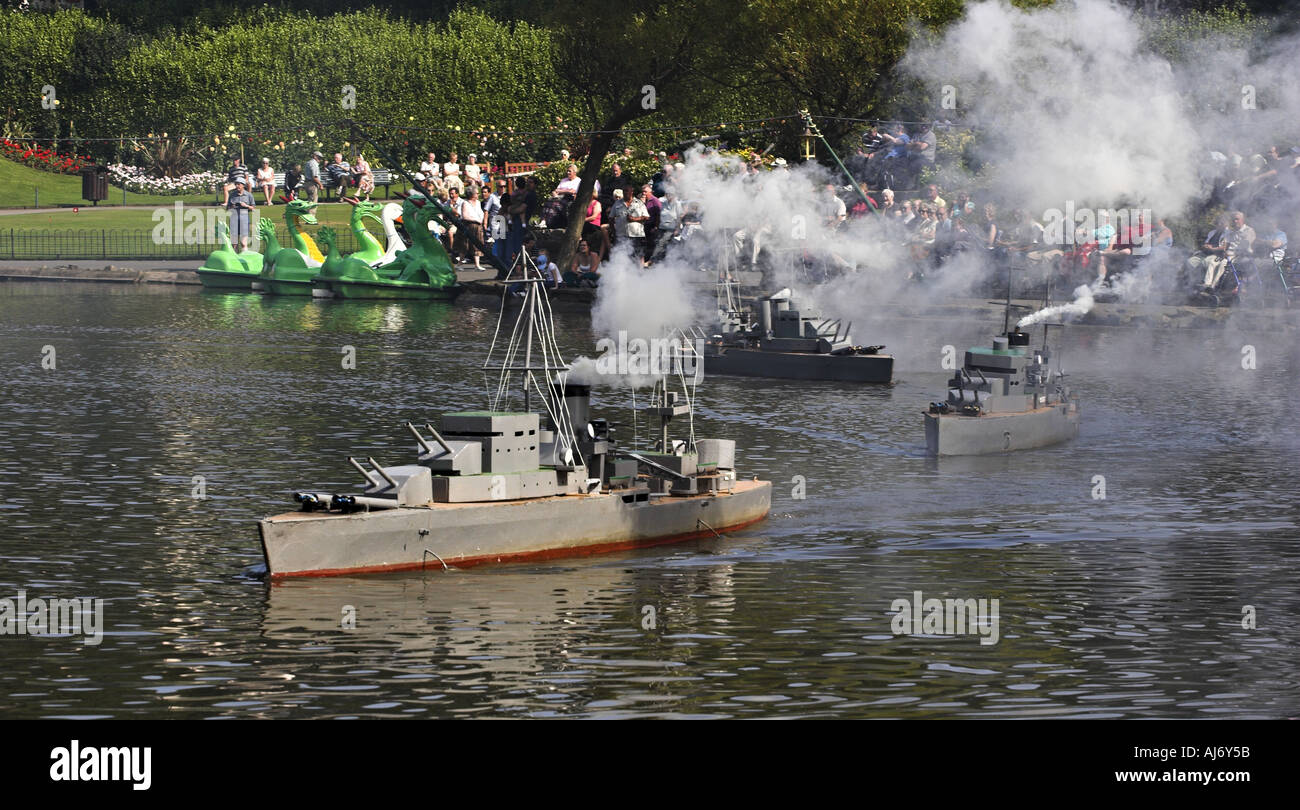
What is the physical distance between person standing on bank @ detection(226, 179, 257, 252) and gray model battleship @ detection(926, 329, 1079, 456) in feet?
167

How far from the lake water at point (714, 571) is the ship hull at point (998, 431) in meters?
0.70

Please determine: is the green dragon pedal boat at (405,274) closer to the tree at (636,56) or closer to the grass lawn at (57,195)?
the tree at (636,56)

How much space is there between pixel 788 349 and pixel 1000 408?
14757 millimetres

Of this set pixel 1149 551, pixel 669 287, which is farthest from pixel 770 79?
pixel 1149 551

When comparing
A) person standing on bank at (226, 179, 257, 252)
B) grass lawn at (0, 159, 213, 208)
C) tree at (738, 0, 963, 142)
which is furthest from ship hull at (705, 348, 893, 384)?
grass lawn at (0, 159, 213, 208)

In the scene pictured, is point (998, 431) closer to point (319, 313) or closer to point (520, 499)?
point (520, 499)

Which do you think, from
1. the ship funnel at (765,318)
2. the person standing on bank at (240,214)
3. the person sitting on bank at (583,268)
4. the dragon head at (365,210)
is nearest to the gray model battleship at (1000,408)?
the ship funnel at (765,318)

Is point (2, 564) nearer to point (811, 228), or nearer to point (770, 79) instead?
point (811, 228)

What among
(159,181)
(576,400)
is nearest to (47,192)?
(159,181)

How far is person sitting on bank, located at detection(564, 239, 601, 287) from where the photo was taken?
286 feet

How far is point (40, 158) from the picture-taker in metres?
119

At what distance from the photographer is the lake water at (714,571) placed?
2891 cm

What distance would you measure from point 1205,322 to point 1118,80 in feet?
46.7

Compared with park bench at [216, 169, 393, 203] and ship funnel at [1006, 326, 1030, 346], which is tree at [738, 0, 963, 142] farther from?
park bench at [216, 169, 393, 203]
